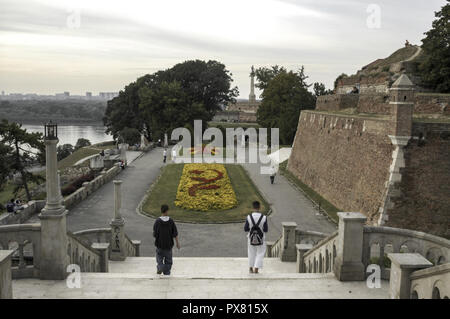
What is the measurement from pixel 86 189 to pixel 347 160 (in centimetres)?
1485

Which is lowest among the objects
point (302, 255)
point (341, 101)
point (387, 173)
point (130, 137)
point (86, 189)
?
point (86, 189)

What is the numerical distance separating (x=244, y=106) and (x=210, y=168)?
7185 centimetres

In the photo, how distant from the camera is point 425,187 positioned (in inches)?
637

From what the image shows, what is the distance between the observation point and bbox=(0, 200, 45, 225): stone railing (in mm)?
17438

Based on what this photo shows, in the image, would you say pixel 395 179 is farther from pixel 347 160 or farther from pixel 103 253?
pixel 103 253

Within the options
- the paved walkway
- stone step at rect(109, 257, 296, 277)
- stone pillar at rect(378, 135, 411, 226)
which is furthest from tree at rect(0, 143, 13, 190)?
stone pillar at rect(378, 135, 411, 226)

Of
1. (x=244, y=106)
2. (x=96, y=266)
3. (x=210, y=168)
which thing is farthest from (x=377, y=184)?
(x=244, y=106)

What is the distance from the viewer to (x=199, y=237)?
57.8 ft

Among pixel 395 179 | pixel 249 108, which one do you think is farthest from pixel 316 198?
pixel 249 108

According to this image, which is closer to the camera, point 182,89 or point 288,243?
point 288,243

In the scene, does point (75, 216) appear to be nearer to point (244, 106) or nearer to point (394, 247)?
point (394, 247)

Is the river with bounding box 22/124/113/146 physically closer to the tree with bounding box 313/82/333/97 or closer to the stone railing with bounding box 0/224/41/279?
the tree with bounding box 313/82/333/97

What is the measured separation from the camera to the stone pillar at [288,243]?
1241 centimetres
